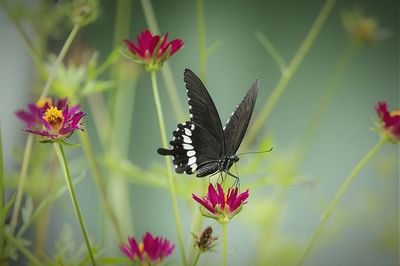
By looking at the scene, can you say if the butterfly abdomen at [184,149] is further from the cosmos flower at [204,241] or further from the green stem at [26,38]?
the green stem at [26,38]

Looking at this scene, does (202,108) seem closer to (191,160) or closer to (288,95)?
(191,160)

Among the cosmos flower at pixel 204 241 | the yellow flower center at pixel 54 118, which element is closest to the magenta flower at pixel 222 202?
the cosmos flower at pixel 204 241

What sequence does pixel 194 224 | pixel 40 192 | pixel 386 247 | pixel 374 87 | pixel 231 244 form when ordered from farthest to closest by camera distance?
1. pixel 374 87
2. pixel 231 244
3. pixel 386 247
4. pixel 40 192
5. pixel 194 224

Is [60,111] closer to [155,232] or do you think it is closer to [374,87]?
[155,232]

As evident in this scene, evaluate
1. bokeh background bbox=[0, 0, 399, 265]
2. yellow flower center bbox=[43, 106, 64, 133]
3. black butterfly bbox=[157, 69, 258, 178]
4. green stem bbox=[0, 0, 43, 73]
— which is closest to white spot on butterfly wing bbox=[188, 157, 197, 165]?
black butterfly bbox=[157, 69, 258, 178]

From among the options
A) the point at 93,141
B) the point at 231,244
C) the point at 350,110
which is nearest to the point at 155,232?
the point at 231,244

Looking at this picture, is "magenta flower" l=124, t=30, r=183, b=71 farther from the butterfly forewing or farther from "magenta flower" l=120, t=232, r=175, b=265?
"magenta flower" l=120, t=232, r=175, b=265
